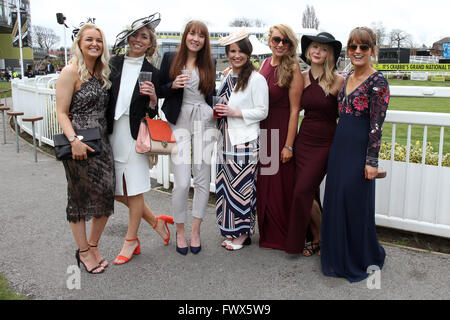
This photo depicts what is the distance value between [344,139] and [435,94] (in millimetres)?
1303

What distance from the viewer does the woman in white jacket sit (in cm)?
349

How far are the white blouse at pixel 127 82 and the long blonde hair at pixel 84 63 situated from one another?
0.44ft

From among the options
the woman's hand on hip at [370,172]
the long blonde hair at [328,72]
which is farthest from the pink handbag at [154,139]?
the woman's hand on hip at [370,172]

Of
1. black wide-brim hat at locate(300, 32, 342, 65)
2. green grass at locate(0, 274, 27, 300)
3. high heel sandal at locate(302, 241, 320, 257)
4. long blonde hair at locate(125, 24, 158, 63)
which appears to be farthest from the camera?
high heel sandal at locate(302, 241, 320, 257)

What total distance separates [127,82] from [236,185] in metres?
1.31

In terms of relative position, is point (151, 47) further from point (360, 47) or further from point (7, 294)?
point (7, 294)

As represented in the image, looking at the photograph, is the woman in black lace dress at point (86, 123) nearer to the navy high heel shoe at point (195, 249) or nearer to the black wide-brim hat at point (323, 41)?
the navy high heel shoe at point (195, 249)

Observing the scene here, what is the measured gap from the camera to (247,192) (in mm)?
3684

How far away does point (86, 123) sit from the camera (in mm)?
3143

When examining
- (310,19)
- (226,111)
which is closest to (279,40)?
(226,111)

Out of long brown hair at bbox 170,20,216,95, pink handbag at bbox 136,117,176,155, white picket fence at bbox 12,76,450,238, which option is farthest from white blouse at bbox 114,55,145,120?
white picket fence at bbox 12,76,450,238

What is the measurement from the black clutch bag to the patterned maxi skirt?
1114 mm

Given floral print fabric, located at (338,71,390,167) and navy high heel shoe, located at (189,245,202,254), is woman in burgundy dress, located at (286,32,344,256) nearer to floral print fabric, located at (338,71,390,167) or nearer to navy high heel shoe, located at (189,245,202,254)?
floral print fabric, located at (338,71,390,167)

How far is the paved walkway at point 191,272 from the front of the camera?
3023 mm
